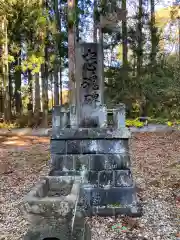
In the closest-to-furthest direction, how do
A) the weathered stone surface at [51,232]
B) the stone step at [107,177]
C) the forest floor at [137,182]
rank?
1. the weathered stone surface at [51,232]
2. the forest floor at [137,182]
3. the stone step at [107,177]

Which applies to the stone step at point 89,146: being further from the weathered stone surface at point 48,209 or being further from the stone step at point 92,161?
the weathered stone surface at point 48,209

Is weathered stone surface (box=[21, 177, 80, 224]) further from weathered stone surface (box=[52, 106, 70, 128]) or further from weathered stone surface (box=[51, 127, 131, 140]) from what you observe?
weathered stone surface (box=[52, 106, 70, 128])

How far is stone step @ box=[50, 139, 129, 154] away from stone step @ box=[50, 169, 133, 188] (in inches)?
12.1

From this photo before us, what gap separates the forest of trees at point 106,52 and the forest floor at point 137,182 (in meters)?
2.92

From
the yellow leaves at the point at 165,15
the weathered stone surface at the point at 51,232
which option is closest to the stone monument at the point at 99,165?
the weathered stone surface at the point at 51,232

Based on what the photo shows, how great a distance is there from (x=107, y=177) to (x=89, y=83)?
5.61ft

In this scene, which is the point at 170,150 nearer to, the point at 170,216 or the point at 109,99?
the point at 170,216

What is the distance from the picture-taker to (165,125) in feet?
37.6

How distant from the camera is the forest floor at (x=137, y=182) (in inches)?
136

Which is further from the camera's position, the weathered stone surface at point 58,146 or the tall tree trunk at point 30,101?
the tall tree trunk at point 30,101

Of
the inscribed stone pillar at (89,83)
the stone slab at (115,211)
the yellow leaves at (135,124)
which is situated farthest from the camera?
the yellow leaves at (135,124)

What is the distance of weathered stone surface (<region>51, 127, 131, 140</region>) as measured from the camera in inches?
159

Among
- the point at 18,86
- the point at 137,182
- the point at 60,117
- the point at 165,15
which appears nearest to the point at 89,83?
the point at 60,117

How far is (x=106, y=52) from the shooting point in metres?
15.1
